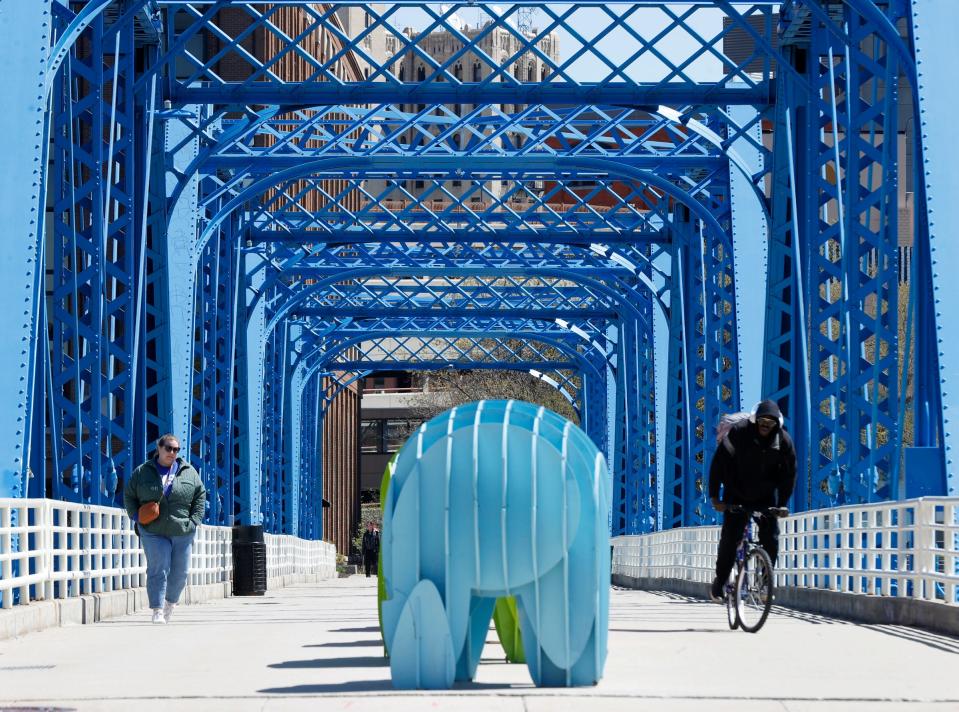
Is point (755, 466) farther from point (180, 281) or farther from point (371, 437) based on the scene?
point (371, 437)

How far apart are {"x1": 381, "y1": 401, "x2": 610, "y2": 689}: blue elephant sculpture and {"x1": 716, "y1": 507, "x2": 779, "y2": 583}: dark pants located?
4.66 m

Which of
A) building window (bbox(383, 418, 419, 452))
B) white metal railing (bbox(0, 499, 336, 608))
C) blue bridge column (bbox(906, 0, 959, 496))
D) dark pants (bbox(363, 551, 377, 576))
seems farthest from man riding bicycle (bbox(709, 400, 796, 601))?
building window (bbox(383, 418, 419, 452))

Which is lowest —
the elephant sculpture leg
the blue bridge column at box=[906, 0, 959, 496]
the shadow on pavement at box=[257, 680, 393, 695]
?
the shadow on pavement at box=[257, 680, 393, 695]

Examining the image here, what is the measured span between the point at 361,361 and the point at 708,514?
98.2 feet

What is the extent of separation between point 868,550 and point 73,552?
6722mm

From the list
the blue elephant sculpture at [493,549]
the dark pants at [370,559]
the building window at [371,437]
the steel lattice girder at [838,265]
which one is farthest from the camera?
the building window at [371,437]

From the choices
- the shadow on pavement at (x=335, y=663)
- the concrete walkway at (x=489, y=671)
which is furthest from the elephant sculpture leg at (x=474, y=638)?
the shadow on pavement at (x=335, y=663)

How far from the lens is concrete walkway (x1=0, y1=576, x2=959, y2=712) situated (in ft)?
25.7

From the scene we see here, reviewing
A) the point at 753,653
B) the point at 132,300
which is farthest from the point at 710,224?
the point at 753,653

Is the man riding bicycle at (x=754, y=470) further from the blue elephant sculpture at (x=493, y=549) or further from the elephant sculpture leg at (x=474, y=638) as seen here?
the blue elephant sculpture at (x=493, y=549)

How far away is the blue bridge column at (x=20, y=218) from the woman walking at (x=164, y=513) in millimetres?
1298

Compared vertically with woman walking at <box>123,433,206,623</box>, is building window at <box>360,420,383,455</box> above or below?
above

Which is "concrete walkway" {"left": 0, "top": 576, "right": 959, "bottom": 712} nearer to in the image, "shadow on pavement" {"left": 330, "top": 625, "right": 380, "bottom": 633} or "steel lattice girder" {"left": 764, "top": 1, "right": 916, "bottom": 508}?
"shadow on pavement" {"left": 330, "top": 625, "right": 380, "bottom": 633}

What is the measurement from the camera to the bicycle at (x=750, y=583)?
12438mm
